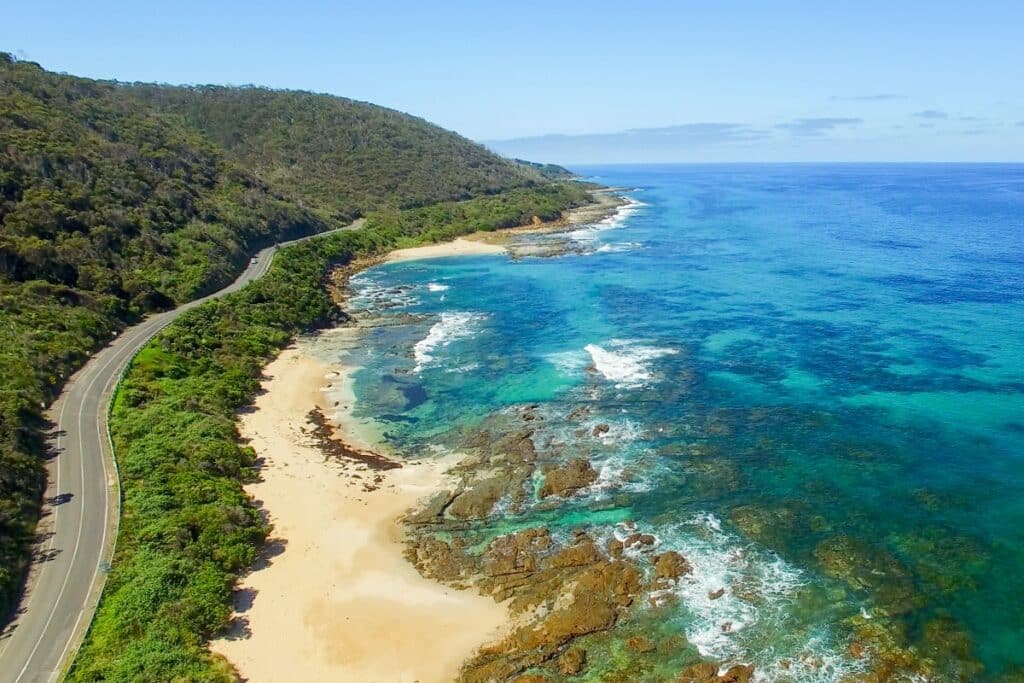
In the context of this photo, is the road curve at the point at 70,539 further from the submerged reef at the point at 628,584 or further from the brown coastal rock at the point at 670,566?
the brown coastal rock at the point at 670,566

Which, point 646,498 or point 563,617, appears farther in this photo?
point 646,498

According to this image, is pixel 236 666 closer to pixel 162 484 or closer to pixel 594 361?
pixel 162 484

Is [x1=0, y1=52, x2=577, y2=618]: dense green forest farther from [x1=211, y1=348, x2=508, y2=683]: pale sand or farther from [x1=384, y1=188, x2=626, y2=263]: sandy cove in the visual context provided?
[x1=384, y1=188, x2=626, y2=263]: sandy cove

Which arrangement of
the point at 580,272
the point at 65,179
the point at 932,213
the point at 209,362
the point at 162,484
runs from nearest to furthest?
the point at 162,484 → the point at 209,362 → the point at 65,179 → the point at 580,272 → the point at 932,213

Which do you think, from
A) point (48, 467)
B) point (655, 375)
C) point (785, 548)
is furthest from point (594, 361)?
point (48, 467)

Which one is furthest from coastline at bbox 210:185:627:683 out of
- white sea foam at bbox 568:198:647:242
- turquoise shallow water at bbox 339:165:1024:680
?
white sea foam at bbox 568:198:647:242

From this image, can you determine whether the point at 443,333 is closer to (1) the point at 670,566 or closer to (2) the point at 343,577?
(2) the point at 343,577
